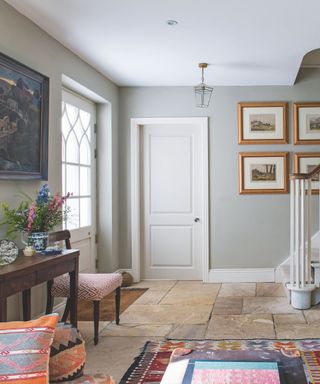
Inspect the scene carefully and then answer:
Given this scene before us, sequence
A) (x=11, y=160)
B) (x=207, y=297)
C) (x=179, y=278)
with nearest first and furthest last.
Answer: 1. (x=11, y=160)
2. (x=207, y=297)
3. (x=179, y=278)

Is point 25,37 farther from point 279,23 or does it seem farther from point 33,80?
point 279,23

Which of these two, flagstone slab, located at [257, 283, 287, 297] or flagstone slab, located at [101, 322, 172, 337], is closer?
flagstone slab, located at [101, 322, 172, 337]

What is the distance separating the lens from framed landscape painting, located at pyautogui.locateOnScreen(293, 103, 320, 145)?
605cm

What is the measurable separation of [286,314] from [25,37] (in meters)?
3.24

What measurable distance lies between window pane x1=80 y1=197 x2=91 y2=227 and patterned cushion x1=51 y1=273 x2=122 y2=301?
1498mm

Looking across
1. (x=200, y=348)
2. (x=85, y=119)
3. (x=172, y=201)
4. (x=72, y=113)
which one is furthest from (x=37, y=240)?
(x=172, y=201)

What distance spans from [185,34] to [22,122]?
5.13 feet

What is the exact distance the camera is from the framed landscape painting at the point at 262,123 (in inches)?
240

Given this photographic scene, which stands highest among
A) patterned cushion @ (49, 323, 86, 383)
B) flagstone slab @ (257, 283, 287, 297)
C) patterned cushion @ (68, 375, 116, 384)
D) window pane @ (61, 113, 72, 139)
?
window pane @ (61, 113, 72, 139)

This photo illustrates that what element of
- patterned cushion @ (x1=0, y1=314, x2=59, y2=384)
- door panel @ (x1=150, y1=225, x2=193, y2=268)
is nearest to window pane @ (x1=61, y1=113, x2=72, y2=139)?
door panel @ (x1=150, y1=225, x2=193, y2=268)

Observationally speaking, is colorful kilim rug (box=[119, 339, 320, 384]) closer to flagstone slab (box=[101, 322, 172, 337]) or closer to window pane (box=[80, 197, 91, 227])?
flagstone slab (box=[101, 322, 172, 337])

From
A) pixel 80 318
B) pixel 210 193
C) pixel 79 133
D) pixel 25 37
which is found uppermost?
pixel 25 37

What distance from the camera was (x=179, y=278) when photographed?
251 inches

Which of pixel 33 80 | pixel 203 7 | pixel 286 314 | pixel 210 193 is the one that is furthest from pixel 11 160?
pixel 210 193
